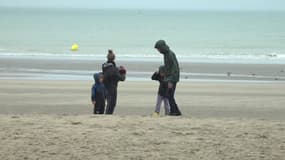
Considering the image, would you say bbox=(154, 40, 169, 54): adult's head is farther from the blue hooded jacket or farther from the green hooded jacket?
the blue hooded jacket

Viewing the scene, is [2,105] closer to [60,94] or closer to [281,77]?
[60,94]

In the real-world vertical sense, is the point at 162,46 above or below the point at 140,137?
above

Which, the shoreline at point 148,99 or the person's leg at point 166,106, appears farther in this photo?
the shoreline at point 148,99

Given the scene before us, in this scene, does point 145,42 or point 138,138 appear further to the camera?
point 145,42

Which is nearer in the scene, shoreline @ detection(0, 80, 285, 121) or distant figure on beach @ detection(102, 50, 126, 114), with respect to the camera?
distant figure on beach @ detection(102, 50, 126, 114)

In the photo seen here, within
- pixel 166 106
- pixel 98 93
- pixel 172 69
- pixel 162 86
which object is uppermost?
pixel 172 69

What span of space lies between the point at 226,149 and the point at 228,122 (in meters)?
2.01

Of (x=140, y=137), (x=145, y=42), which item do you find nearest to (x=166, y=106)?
(x=140, y=137)

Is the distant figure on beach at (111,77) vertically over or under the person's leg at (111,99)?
over

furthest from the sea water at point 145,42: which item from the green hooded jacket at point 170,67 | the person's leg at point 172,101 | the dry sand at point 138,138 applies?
the dry sand at point 138,138

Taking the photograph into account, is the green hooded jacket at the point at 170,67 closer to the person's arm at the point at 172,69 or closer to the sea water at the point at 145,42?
the person's arm at the point at 172,69

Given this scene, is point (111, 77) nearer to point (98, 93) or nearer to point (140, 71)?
point (98, 93)

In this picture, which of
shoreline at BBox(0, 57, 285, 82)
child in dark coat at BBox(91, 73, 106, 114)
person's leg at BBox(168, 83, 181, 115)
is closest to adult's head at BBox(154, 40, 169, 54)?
person's leg at BBox(168, 83, 181, 115)

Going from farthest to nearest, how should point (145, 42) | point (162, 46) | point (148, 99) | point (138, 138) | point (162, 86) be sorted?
point (145, 42) → point (148, 99) → point (162, 86) → point (162, 46) → point (138, 138)
